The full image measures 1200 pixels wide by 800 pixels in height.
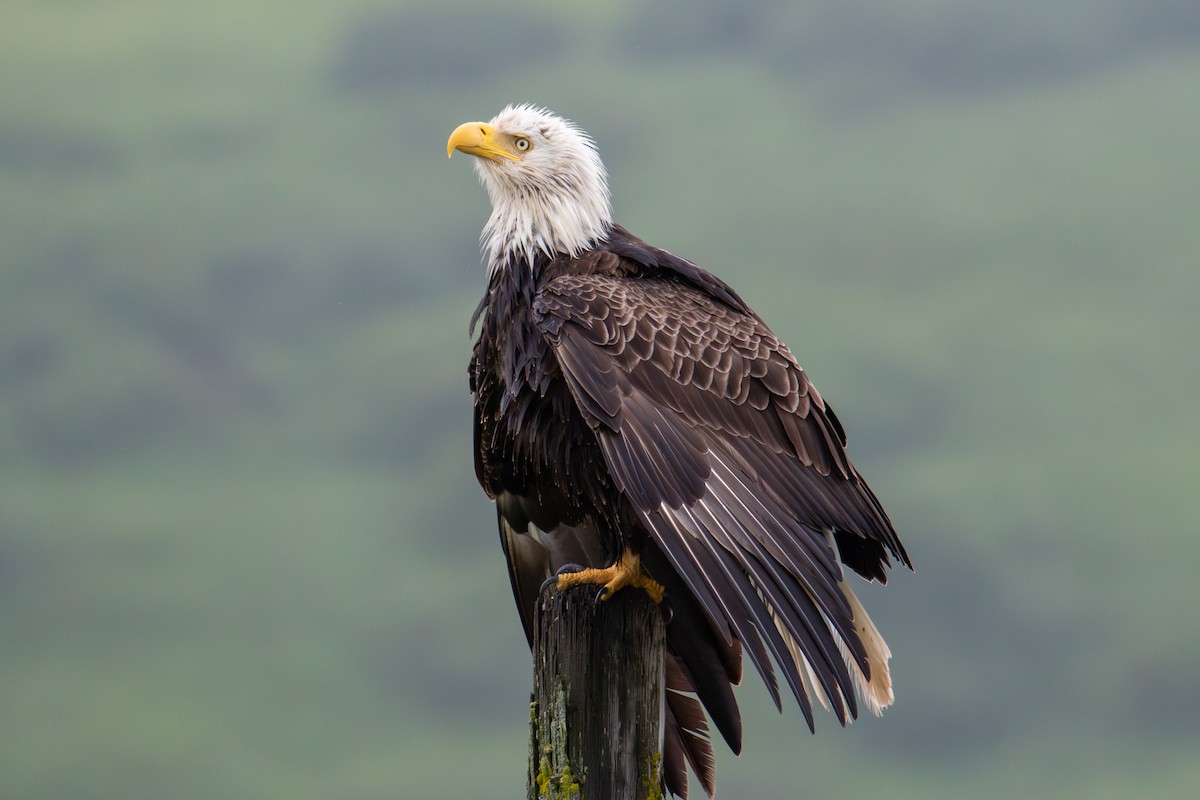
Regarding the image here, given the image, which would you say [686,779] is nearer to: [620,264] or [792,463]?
[792,463]

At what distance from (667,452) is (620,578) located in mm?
457

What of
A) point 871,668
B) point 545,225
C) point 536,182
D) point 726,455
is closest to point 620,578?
point 726,455

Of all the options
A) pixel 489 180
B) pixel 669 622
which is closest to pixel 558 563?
pixel 669 622

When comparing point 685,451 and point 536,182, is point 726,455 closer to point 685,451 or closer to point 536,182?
point 685,451

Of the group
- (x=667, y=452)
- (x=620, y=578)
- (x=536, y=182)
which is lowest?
(x=620, y=578)

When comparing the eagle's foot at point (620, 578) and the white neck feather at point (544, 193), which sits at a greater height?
the white neck feather at point (544, 193)

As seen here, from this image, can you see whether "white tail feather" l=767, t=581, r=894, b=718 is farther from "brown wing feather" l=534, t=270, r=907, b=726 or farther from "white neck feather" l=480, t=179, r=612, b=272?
"white neck feather" l=480, t=179, r=612, b=272

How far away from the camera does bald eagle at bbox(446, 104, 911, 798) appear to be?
14.0ft

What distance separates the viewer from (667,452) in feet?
14.9

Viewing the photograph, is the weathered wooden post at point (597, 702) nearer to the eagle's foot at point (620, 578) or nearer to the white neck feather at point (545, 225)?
the eagle's foot at point (620, 578)

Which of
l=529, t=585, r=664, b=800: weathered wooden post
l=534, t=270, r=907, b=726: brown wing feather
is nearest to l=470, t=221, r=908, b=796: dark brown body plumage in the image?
l=534, t=270, r=907, b=726: brown wing feather

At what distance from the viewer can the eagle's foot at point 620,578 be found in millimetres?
4410

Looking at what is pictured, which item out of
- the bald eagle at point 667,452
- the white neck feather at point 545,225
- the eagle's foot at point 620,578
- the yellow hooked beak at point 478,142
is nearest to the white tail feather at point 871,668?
the bald eagle at point 667,452

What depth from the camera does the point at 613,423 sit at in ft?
14.9
